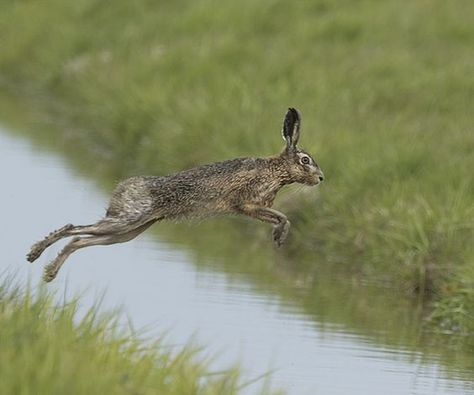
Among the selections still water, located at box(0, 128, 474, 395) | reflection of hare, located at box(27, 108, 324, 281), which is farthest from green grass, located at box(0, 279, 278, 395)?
reflection of hare, located at box(27, 108, 324, 281)

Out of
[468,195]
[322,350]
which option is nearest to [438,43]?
[468,195]

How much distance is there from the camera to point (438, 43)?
68.1ft

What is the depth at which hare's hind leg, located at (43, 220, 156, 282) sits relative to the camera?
9867 mm

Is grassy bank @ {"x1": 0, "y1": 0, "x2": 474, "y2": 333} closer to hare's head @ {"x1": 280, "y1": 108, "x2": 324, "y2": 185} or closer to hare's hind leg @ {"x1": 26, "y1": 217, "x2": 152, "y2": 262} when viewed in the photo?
hare's head @ {"x1": 280, "y1": 108, "x2": 324, "y2": 185}

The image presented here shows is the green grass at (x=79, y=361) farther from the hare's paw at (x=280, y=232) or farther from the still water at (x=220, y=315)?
the hare's paw at (x=280, y=232)

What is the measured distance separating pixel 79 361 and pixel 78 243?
2979mm

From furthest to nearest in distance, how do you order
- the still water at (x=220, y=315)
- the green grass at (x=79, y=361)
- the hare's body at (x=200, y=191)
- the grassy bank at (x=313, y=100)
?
the grassy bank at (x=313, y=100) → the still water at (x=220, y=315) → the hare's body at (x=200, y=191) → the green grass at (x=79, y=361)

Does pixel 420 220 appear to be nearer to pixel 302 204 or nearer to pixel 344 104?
pixel 302 204

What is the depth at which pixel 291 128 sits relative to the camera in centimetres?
1076

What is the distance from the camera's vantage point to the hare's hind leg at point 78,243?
987 centimetres

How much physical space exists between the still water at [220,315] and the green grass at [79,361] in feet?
1.89

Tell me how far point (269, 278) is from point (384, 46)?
745 centimetres

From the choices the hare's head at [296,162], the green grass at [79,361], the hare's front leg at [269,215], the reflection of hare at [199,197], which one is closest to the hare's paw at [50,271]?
the reflection of hare at [199,197]

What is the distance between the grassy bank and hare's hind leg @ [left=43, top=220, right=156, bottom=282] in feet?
9.87
